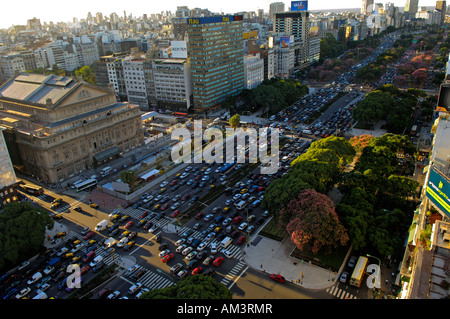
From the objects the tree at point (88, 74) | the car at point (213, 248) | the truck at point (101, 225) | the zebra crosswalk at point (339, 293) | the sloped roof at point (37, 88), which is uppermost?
the sloped roof at point (37, 88)

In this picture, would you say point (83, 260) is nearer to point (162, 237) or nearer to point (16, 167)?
point (162, 237)

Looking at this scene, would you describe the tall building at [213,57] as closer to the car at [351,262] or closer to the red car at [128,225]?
the red car at [128,225]

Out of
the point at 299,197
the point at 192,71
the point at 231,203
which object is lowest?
the point at 231,203

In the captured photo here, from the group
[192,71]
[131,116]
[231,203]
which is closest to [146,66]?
[192,71]

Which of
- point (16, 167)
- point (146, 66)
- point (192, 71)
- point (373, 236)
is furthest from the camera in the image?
point (146, 66)

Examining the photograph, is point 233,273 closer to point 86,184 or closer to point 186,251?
point 186,251

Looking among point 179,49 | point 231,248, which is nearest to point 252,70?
point 179,49

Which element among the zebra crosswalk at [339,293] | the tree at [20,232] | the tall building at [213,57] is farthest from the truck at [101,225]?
the tall building at [213,57]
